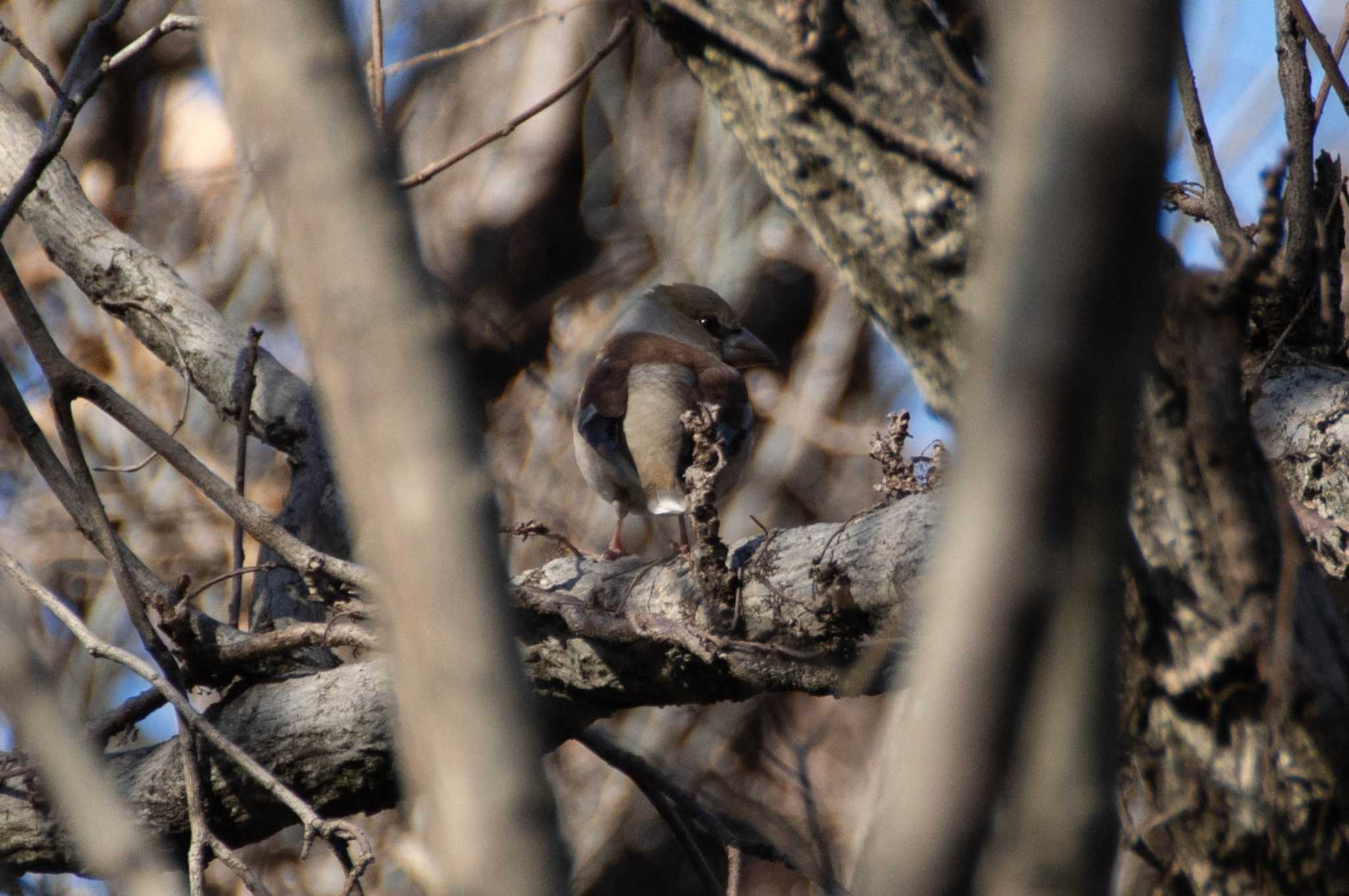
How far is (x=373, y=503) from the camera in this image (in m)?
1.09

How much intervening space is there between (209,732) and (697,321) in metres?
3.43

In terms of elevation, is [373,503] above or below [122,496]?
below

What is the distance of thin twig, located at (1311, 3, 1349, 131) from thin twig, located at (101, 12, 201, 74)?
300 cm

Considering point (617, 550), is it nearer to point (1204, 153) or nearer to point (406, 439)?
point (1204, 153)

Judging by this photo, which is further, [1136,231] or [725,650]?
[725,650]

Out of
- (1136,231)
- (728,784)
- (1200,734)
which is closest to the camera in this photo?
(1136,231)

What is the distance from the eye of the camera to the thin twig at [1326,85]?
11.4ft

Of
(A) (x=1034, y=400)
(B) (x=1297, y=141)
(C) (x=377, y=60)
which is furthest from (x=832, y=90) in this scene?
(C) (x=377, y=60)

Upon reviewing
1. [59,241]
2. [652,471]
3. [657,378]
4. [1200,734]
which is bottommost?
[1200,734]

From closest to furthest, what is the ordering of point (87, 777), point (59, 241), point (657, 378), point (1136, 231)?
point (1136, 231)
point (87, 777)
point (59, 241)
point (657, 378)

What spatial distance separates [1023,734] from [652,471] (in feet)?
11.4

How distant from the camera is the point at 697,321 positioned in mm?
6008

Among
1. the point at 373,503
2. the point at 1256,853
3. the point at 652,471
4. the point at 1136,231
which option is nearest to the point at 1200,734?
the point at 1256,853

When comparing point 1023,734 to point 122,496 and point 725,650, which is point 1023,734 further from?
point 122,496
